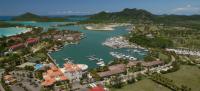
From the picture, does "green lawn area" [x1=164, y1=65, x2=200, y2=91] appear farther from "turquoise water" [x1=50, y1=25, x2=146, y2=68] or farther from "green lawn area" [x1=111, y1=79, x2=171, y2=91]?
"turquoise water" [x1=50, y1=25, x2=146, y2=68]

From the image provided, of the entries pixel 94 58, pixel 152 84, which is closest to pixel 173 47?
pixel 94 58

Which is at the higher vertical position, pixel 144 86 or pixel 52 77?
pixel 52 77

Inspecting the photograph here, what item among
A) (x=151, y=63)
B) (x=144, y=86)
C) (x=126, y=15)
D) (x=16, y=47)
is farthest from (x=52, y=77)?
(x=126, y=15)

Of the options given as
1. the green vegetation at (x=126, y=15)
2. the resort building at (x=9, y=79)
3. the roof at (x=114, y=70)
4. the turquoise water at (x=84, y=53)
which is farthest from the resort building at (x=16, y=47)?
the green vegetation at (x=126, y=15)

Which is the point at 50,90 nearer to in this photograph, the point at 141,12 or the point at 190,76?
the point at 190,76

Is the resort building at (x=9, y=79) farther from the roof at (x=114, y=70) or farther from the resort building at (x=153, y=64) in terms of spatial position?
the resort building at (x=153, y=64)

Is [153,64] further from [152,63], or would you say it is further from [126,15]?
[126,15]
